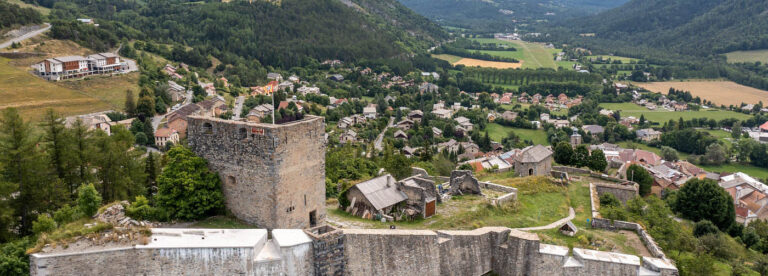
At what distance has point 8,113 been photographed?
79.3 feet

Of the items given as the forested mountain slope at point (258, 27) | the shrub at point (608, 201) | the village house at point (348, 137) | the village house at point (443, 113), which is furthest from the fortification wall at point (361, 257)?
the forested mountain slope at point (258, 27)

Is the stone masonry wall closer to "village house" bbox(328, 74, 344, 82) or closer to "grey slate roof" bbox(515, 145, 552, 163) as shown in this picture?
"grey slate roof" bbox(515, 145, 552, 163)

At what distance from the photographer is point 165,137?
62594 mm

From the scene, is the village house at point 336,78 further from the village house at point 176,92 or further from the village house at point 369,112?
the village house at point 176,92

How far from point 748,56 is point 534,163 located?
161m

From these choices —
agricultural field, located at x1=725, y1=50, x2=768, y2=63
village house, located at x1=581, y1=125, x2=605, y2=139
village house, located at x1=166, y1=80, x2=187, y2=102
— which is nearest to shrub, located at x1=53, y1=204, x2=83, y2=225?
village house, located at x1=166, y1=80, x2=187, y2=102

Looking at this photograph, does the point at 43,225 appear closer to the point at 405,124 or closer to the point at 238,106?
the point at 238,106

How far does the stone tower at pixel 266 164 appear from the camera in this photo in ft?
66.9

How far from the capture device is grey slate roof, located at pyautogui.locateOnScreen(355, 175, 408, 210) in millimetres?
28322

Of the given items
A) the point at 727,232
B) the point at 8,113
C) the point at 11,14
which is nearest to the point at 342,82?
the point at 11,14

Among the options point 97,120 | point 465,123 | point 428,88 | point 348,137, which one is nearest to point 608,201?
point 97,120

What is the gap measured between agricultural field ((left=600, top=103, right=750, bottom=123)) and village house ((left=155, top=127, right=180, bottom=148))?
90.0 m

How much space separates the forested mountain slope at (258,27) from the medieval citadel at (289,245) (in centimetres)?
10350

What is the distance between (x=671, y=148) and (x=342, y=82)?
70134mm
